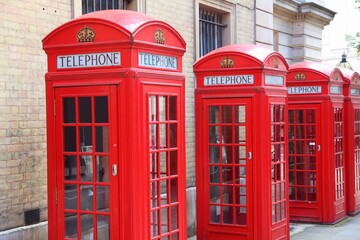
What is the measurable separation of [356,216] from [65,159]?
24.3ft

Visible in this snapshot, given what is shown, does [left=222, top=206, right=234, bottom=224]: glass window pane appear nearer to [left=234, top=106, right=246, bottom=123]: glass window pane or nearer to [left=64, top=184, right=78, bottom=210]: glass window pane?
[left=234, top=106, right=246, bottom=123]: glass window pane

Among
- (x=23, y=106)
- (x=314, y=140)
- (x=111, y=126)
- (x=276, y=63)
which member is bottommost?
(x=314, y=140)

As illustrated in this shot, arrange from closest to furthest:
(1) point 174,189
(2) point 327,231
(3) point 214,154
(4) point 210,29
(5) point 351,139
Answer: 1. (1) point 174,189
2. (3) point 214,154
3. (2) point 327,231
4. (5) point 351,139
5. (4) point 210,29

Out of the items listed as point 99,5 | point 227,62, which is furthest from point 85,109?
point 99,5

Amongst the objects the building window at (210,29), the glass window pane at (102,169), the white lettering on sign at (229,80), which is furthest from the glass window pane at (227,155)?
the building window at (210,29)

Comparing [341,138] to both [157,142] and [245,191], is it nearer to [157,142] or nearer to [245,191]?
[245,191]

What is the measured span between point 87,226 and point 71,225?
199mm

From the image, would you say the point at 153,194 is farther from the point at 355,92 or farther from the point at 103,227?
the point at 355,92

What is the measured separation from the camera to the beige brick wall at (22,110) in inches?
258

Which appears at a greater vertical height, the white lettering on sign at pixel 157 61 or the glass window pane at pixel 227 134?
the white lettering on sign at pixel 157 61

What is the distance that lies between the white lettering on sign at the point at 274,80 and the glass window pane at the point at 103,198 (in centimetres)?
299

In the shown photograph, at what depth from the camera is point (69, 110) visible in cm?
549

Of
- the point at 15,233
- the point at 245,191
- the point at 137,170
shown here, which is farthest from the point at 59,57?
the point at 245,191

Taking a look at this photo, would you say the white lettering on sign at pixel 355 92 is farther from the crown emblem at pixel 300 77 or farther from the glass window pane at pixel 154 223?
the glass window pane at pixel 154 223
